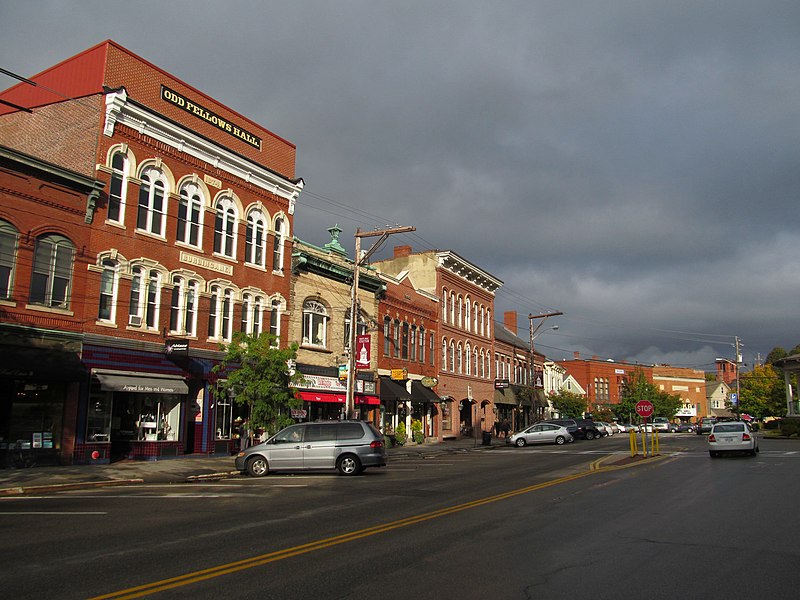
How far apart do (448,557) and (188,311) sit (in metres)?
20.8

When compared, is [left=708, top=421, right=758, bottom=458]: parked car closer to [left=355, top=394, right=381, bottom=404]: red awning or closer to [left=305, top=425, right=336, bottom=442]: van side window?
[left=305, top=425, right=336, bottom=442]: van side window

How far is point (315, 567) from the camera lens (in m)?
7.97

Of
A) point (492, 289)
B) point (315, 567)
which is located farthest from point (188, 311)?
point (492, 289)

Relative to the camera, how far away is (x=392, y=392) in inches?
1524

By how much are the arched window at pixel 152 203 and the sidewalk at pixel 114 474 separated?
28.5ft

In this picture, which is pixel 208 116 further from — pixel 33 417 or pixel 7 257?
pixel 33 417

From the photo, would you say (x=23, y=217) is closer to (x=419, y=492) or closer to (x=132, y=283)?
(x=132, y=283)

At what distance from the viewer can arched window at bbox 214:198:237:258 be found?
1139 inches

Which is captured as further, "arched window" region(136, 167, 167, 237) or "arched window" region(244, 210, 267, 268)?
"arched window" region(244, 210, 267, 268)

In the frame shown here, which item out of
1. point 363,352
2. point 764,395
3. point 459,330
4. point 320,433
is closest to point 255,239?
point 363,352

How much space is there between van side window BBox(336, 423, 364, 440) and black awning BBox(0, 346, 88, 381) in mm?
8387

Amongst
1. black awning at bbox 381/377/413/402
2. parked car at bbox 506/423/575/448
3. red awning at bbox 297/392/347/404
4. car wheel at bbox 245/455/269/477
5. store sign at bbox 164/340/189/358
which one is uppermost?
store sign at bbox 164/340/189/358

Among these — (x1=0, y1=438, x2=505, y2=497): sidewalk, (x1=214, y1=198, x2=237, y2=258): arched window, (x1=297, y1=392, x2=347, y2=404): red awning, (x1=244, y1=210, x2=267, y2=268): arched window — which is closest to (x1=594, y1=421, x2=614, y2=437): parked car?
(x1=297, y1=392, x2=347, y2=404): red awning

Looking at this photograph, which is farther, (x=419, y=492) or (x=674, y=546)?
(x=419, y=492)
